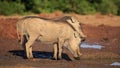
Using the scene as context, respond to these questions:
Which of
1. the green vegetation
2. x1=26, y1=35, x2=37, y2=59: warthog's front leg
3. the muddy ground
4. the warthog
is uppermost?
the warthog

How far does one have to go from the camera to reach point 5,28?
2519 cm

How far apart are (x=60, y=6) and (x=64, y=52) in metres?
19.0

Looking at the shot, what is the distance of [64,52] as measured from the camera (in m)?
19.0

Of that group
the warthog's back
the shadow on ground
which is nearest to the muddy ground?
the shadow on ground

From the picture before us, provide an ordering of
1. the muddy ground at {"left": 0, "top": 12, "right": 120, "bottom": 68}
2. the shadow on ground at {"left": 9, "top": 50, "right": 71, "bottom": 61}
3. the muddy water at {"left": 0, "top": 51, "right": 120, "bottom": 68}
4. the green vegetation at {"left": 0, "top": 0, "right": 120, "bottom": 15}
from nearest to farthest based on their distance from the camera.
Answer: the muddy water at {"left": 0, "top": 51, "right": 120, "bottom": 68} < the muddy ground at {"left": 0, "top": 12, "right": 120, "bottom": 68} < the shadow on ground at {"left": 9, "top": 50, "right": 71, "bottom": 61} < the green vegetation at {"left": 0, "top": 0, "right": 120, "bottom": 15}

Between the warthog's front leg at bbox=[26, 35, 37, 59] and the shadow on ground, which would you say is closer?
the warthog's front leg at bbox=[26, 35, 37, 59]

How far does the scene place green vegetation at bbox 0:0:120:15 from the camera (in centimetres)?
3638

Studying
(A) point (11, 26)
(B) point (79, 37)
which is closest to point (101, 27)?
(A) point (11, 26)

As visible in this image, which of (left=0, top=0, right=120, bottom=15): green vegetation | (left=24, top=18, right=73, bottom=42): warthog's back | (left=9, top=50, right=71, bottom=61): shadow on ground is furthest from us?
(left=0, top=0, right=120, bottom=15): green vegetation

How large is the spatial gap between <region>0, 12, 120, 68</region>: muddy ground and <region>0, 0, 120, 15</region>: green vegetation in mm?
8433

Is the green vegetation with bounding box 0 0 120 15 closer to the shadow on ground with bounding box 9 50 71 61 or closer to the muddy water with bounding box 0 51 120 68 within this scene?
the shadow on ground with bounding box 9 50 71 61

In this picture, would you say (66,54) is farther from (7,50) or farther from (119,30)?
(119,30)

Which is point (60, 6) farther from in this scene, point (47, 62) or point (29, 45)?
point (47, 62)

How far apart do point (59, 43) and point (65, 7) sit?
20.8m
